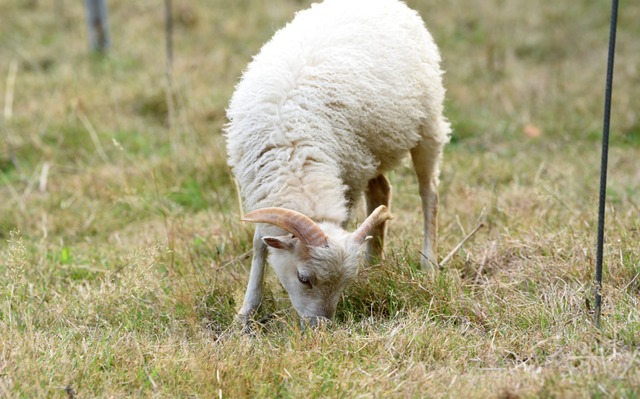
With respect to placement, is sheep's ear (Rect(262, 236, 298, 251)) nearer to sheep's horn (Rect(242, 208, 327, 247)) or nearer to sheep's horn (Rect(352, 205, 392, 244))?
sheep's horn (Rect(242, 208, 327, 247))

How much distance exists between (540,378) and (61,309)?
225 centimetres

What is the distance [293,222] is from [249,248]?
115 cm

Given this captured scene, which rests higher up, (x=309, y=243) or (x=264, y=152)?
(x=264, y=152)

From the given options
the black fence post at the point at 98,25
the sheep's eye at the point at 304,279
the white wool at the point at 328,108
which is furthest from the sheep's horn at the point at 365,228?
the black fence post at the point at 98,25

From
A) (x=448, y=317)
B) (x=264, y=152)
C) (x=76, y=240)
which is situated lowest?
(x=76, y=240)

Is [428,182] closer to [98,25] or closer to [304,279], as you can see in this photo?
[304,279]

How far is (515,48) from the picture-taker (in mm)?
9773

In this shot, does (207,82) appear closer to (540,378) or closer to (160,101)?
(160,101)

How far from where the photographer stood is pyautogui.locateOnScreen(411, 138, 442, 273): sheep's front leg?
15.1 feet

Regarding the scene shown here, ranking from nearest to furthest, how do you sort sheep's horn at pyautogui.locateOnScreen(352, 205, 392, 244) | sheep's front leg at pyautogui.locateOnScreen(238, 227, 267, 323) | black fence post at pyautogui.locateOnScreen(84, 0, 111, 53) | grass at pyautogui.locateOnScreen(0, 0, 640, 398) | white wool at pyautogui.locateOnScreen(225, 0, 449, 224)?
grass at pyautogui.locateOnScreen(0, 0, 640, 398), sheep's horn at pyautogui.locateOnScreen(352, 205, 392, 244), white wool at pyautogui.locateOnScreen(225, 0, 449, 224), sheep's front leg at pyautogui.locateOnScreen(238, 227, 267, 323), black fence post at pyautogui.locateOnScreen(84, 0, 111, 53)

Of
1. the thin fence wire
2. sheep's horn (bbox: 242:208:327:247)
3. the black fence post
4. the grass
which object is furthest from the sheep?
the black fence post

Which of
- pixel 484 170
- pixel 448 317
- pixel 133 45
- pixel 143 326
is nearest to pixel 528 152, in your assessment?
pixel 484 170

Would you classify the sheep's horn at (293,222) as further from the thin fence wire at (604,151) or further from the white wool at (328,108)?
the thin fence wire at (604,151)

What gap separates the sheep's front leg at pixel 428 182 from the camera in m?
4.61
